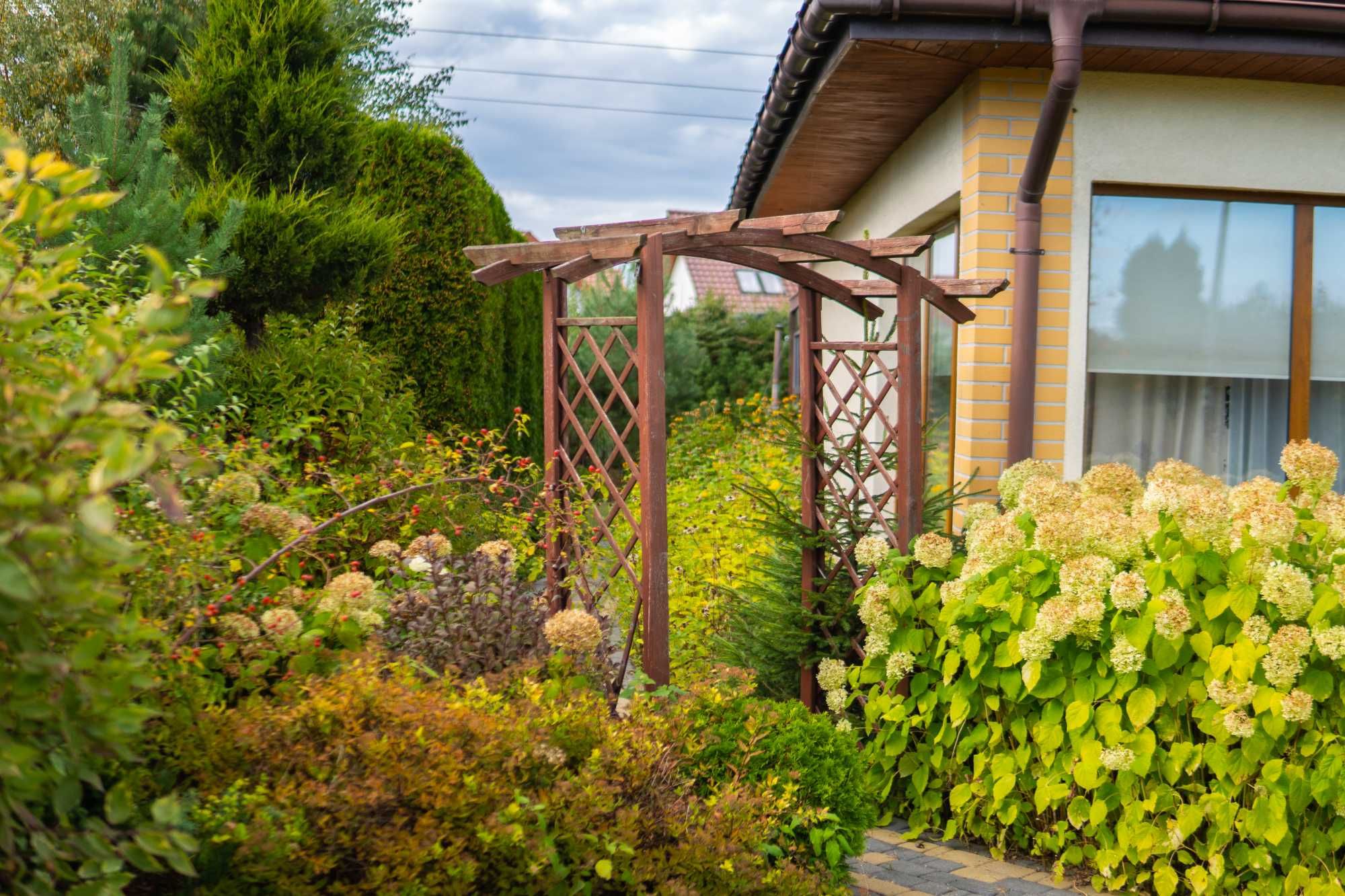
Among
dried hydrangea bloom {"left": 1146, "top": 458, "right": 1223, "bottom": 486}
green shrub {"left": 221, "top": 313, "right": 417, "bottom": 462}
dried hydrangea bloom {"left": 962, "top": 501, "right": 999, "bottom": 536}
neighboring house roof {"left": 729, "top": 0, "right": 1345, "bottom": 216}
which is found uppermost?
neighboring house roof {"left": 729, "top": 0, "right": 1345, "bottom": 216}

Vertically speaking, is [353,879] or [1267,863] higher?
[353,879]

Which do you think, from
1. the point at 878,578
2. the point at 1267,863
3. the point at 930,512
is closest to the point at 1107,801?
the point at 1267,863

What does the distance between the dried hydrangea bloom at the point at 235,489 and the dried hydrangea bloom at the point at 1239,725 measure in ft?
9.15

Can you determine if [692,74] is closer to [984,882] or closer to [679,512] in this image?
[679,512]

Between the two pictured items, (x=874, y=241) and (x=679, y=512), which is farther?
(x=679, y=512)

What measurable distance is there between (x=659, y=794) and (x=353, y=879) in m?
0.79

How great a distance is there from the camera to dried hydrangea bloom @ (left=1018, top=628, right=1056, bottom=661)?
10.9 ft

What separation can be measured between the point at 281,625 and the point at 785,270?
96.1 inches

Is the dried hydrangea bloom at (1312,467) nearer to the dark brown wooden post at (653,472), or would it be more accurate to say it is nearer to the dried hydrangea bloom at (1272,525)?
the dried hydrangea bloom at (1272,525)

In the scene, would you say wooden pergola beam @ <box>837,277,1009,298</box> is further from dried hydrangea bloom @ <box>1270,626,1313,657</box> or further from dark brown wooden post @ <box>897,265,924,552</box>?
dried hydrangea bloom @ <box>1270,626,1313,657</box>

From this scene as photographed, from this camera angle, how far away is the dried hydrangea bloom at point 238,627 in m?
2.42

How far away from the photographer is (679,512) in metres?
6.18

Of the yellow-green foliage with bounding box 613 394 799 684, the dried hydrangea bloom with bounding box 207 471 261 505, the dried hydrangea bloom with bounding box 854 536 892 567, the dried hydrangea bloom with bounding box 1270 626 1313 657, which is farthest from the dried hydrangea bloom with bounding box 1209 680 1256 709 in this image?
the dried hydrangea bloom with bounding box 207 471 261 505

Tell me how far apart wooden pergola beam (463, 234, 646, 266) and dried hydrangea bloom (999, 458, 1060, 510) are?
71.6 inches
